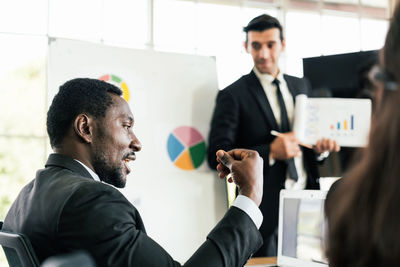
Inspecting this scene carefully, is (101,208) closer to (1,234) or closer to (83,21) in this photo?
(1,234)

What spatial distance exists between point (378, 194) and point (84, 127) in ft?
3.75

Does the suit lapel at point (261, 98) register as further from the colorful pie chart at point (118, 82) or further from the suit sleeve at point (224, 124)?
the colorful pie chart at point (118, 82)

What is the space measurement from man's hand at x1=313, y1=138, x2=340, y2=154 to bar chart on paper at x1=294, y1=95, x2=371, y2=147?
0.05 metres

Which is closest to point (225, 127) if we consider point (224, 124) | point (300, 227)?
point (224, 124)

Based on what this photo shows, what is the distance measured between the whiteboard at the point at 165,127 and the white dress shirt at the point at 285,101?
55 centimetres

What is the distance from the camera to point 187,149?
12.1 ft

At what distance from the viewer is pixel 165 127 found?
3.66 metres

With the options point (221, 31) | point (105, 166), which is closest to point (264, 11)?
point (221, 31)

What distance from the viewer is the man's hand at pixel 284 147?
3.10m

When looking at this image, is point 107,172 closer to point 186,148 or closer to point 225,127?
point 225,127

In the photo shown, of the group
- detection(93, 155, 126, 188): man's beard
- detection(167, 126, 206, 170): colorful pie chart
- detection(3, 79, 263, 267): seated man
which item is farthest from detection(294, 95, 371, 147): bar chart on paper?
detection(3, 79, 263, 267): seated man

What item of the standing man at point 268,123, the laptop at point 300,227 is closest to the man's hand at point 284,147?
the standing man at point 268,123

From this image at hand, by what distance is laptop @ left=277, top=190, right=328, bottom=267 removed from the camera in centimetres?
204

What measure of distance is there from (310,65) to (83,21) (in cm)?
177
